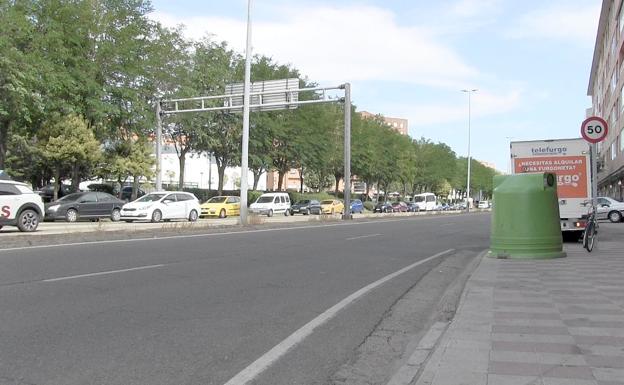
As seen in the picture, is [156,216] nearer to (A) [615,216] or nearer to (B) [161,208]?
(B) [161,208]

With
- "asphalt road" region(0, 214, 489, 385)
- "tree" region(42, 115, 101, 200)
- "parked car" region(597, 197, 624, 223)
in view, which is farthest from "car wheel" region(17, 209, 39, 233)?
"parked car" region(597, 197, 624, 223)

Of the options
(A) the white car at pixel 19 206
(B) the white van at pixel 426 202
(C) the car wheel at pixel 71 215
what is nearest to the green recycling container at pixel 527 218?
(A) the white car at pixel 19 206

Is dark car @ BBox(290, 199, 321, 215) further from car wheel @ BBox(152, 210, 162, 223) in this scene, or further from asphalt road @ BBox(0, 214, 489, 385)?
asphalt road @ BBox(0, 214, 489, 385)

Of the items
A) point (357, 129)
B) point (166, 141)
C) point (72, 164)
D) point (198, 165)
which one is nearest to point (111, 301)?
point (72, 164)

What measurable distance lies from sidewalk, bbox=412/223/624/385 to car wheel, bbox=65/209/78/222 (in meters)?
21.5

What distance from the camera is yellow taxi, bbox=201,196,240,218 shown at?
37031 mm

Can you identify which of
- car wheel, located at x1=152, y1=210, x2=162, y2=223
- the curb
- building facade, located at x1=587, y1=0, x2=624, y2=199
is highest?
building facade, located at x1=587, y1=0, x2=624, y2=199

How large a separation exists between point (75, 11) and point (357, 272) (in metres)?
24.7

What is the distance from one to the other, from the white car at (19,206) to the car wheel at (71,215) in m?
7.73

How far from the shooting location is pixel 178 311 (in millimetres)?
6977

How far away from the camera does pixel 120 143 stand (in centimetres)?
3559

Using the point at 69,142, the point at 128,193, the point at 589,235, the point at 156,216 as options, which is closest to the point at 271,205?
the point at 128,193

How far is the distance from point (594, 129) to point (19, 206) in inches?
652

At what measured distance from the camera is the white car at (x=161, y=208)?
89.1ft
